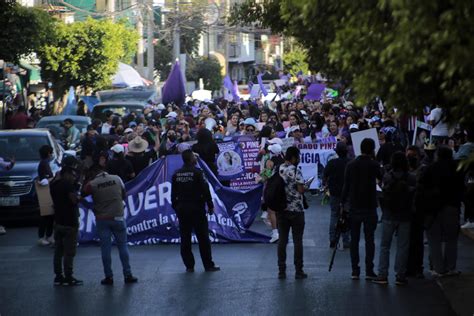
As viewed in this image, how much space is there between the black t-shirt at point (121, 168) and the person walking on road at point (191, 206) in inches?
173

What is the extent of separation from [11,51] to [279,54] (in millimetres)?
92556

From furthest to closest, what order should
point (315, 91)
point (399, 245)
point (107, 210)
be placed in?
point (315, 91), point (107, 210), point (399, 245)

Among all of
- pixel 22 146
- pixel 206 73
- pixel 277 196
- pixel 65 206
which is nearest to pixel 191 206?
pixel 277 196

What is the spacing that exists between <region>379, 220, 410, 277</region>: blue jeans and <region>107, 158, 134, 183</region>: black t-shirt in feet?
22.6

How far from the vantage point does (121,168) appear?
20562mm

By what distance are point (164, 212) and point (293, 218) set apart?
4.49 metres

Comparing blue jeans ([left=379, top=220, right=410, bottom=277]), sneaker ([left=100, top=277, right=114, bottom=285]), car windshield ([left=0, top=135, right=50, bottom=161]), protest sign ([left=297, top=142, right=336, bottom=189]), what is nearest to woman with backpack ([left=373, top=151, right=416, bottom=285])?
blue jeans ([left=379, top=220, right=410, bottom=277])

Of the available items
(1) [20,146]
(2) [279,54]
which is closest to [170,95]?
(1) [20,146]

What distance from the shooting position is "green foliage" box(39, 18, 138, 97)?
153ft

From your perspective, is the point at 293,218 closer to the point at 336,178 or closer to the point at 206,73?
the point at 336,178

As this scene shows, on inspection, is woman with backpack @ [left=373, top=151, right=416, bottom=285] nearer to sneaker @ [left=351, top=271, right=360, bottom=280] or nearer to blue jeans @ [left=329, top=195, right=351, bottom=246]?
sneaker @ [left=351, top=271, right=360, bottom=280]

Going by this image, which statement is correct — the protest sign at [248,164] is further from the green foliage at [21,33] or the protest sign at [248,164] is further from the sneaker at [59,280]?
the green foliage at [21,33]

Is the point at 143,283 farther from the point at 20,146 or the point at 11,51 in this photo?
the point at 11,51

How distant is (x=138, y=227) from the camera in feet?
63.4
